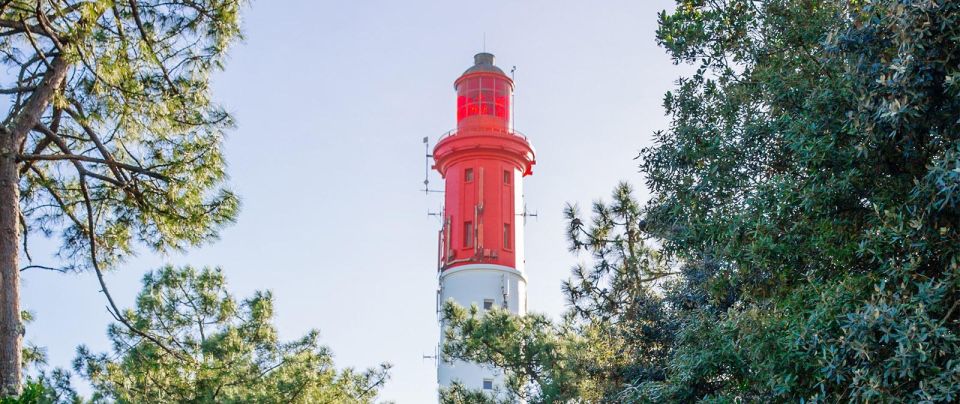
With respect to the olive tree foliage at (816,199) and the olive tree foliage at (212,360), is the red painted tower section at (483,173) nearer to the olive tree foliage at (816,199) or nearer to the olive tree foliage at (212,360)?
the olive tree foliage at (212,360)

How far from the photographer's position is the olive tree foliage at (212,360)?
45.5 ft

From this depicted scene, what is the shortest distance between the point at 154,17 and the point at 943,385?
662 centimetres

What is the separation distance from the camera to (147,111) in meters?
8.45

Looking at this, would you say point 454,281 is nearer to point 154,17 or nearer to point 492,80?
point 492,80

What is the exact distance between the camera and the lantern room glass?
2845 centimetres

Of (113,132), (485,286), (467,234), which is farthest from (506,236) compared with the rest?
(113,132)

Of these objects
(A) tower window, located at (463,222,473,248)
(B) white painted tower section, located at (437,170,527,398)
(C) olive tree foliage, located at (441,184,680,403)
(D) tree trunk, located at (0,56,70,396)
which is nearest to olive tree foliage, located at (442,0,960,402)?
(C) olive tree foliage, located at (441,184,680,403)

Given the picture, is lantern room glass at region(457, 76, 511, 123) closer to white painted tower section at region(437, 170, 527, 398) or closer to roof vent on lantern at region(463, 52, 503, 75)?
roof vent on lantern at region(463, 52, 503, 75)

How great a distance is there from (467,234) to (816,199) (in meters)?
20.5

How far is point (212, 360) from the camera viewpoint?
48.1ft

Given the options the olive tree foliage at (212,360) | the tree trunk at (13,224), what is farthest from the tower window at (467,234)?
the tree trunk at (13,224)

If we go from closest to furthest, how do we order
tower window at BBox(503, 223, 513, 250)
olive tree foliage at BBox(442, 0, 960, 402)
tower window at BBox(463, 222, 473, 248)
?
olive tree foliage at BBox(442, 0, 960, 402)
tower window at BBox(463, 222, 473, 248)
tower window at BBox(503, 223, 513, 250)

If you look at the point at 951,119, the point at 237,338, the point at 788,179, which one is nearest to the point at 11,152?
the point at 788,179

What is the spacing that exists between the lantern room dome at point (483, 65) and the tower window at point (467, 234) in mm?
4437
